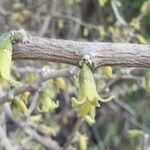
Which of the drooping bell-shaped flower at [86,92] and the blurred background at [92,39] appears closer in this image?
the drooping bell-shaped flower at [86,92]

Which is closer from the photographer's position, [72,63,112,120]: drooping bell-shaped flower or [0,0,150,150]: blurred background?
[72,63,112,120]: drooping bell-shaped flower

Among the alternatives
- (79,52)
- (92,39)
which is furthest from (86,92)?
(92,39)

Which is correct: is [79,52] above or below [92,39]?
below

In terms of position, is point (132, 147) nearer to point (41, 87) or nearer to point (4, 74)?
point (41, 87)

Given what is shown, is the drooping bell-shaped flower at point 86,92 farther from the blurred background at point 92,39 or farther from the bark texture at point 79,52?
the blurred background at point 92,39

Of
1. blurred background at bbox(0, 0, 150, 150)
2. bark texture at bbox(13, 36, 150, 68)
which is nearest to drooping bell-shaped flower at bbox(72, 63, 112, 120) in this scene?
bark texture at bbox(13, 36, 150, 68)

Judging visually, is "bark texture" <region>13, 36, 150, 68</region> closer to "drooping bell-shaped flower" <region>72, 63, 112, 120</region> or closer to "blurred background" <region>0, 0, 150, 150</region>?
"drooping bell-shaped flower" <region>72, 63, 112, 120</region>

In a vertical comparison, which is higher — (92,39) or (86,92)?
(92,39)


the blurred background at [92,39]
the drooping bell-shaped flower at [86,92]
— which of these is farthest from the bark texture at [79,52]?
the blurred background at [92,39]

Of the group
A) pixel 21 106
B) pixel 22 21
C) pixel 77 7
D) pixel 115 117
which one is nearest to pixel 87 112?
pixel 21 106

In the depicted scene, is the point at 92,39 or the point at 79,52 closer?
the point at 79,52

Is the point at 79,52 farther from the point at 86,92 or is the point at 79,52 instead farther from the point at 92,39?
the point at 92,39
